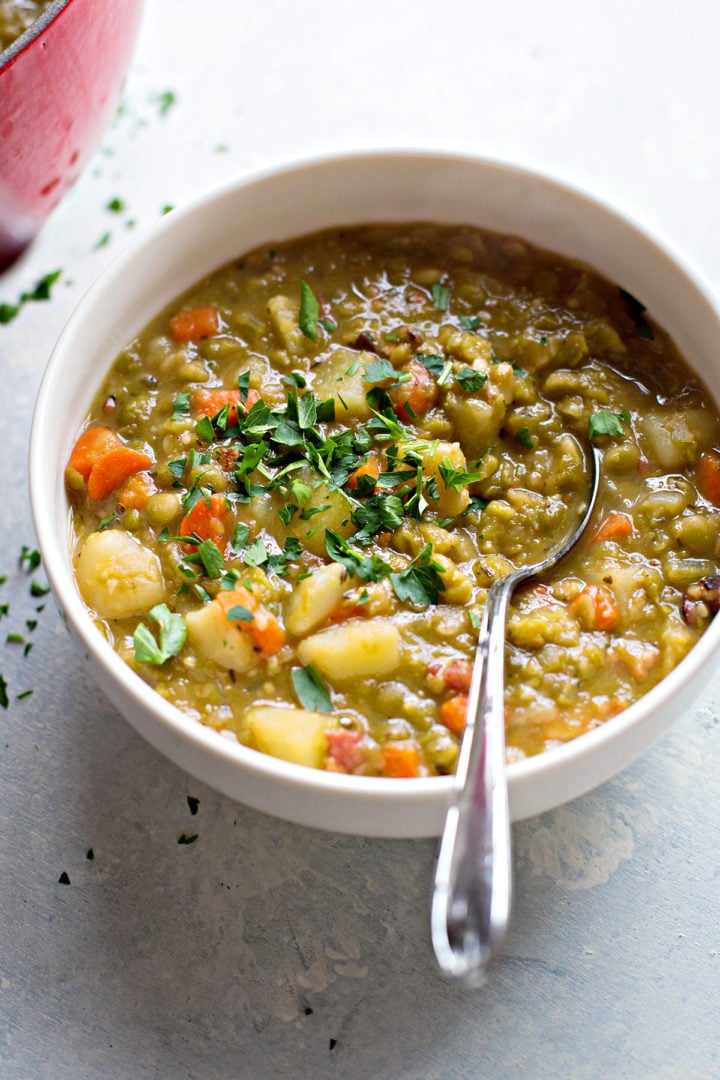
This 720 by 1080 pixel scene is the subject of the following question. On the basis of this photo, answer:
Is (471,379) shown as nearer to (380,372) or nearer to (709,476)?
(380,372)

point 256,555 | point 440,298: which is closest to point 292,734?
point 256,555

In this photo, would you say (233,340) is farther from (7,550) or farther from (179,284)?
(7,550)

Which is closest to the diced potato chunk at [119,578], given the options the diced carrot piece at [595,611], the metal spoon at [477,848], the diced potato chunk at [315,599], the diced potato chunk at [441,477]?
the diced potato chunk at [315,599]

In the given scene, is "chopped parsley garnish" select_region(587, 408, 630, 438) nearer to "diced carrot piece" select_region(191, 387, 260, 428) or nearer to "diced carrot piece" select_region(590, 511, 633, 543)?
"diced carrot piece" select_region(590, 511, 633, 543)

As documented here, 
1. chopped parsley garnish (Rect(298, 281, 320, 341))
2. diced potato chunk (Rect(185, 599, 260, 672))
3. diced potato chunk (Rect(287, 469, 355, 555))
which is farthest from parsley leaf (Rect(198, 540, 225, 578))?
chopped parsley garnish (Rect(298, 281, 320, 341))

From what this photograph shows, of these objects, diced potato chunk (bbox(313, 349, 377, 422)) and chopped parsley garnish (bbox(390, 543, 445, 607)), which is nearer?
chopped parsley garnish (bbox(390, 543, 445, 607))

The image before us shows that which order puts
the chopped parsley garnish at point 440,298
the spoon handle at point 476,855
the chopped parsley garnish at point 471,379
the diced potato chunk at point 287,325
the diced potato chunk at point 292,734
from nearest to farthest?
the spoon handle at point 476,855 < the diced potato chunk at point 292,734 < the chopped parsley garnish at point 471,379 < the diced potato chunk at point 287,325 < the chopped parsley garnish at point 440,298

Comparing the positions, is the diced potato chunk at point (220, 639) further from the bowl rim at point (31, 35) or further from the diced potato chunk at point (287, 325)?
the bowl rim at point (31, 35)
